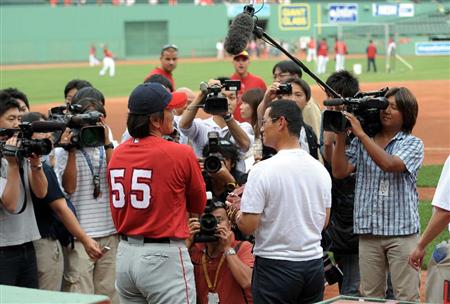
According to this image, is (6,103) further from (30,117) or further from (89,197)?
(89,197)

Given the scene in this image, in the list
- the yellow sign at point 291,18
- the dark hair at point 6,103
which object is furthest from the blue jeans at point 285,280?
the yellow sign at point 291,18

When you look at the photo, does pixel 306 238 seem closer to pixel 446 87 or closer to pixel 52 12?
pixel 446 87

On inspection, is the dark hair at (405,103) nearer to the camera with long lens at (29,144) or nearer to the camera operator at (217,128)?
the camera operator at (217,128)

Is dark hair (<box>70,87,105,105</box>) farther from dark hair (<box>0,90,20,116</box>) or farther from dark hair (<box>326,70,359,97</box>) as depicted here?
dark hair (<box>326,70,359,97</box>)

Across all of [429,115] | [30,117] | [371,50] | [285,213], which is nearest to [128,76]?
[371,50]

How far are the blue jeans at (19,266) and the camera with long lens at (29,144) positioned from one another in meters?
0.70

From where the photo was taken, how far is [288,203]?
510 cm

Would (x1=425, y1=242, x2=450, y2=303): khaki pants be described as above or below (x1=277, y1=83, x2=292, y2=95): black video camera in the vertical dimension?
below

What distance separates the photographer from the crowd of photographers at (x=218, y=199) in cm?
509

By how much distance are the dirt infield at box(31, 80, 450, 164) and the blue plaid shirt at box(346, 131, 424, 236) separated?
9791mm

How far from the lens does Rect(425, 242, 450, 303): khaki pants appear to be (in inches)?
211

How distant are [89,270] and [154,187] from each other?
1626 mm

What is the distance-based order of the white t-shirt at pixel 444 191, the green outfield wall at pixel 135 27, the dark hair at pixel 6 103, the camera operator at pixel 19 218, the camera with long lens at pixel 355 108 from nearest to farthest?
the white t-shirt at pixel 444 191, the camera operator at pixel 19 218, the camera with long lens at pixel 355 108, the dark hair at pixel 6 103, the green outfield wall at pixel 135 27

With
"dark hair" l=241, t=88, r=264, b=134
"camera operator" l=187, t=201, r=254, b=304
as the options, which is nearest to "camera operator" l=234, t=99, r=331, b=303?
"camera operator" l=187, t=201, r=254, b=304
